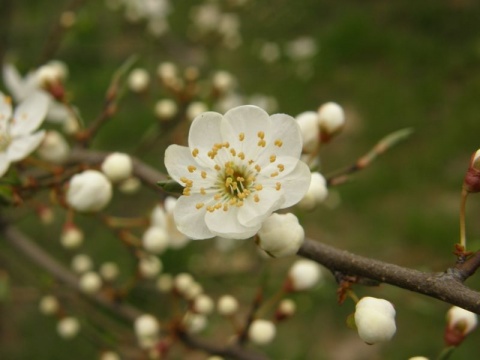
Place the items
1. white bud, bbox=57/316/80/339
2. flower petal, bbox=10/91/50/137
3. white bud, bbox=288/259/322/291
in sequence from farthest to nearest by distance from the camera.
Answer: white bud, bbox=57/316/80/339 → white bud, bbox=288/259/322/291 → flower petal, bbox=10/91/50/137

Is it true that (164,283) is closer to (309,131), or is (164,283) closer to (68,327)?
(68,327)

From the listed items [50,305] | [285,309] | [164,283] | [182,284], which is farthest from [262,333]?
[50,305]

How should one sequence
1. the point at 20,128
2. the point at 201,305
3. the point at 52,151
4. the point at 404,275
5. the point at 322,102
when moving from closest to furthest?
1. the point at 404,275
2. the point at 20,128
3. the point at 52,151
4. the point at 201,305
5. the point at 322,102

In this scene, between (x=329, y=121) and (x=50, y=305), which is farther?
(x=50, y=305)

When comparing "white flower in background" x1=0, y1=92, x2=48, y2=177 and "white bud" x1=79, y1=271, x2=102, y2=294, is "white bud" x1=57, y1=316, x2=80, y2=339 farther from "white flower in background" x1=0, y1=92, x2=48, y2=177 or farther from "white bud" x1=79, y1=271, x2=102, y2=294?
"white flower in background" x1=0, y1=92, x2=48, y2=177

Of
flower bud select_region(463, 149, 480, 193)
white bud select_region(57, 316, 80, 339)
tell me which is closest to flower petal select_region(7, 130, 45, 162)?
flower bud select_region(463, 149, 480, 193)

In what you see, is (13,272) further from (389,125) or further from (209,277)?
(389,125)
